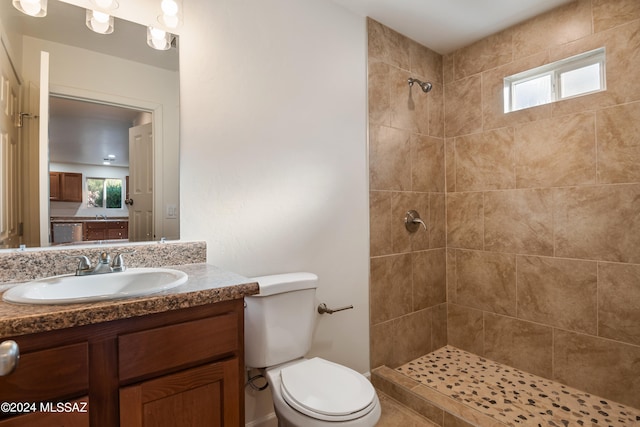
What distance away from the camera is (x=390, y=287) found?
7.30 ft

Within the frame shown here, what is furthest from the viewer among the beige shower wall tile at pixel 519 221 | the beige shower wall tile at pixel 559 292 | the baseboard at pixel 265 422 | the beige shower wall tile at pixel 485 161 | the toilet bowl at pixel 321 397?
the beige shower wall tile at pixel 485 161

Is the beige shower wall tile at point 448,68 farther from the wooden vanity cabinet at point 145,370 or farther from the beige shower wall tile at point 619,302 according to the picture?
the wooden vanity cabinet at point 145,370

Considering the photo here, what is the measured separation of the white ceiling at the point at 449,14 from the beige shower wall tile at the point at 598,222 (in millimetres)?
1161

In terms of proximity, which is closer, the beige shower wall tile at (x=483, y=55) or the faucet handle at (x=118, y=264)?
the faucet handle at (x=118, y=264)

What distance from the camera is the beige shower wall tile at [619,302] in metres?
1.74

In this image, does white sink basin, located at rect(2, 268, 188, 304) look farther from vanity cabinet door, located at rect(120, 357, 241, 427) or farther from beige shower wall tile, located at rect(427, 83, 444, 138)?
beige shower wall tile, located at rect(427, 83, 444, 138)

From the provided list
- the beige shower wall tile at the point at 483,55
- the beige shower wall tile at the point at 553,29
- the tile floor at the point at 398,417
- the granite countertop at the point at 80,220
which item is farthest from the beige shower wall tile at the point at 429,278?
the granite countertop at the point at 80,220

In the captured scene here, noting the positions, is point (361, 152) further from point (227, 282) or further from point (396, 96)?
point (227, 282)

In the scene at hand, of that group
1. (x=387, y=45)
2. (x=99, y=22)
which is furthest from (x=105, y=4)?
(x=387, y=45)

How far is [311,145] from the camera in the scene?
1.88 m

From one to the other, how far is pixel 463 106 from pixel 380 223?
118cm

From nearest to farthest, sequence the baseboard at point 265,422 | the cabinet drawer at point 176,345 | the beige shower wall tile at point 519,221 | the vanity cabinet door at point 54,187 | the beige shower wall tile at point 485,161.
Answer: the cabinet drawer at point 176,345
the vanity cabinet door at point 54,187
the baseboard at point 265,422
the beige shower wall tile at point 519,221
the beige shower wall tile at point 485,161

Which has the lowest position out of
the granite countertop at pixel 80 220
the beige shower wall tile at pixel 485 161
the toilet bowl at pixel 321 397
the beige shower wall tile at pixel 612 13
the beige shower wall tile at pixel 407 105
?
the toilet bowl at pixel 321 397

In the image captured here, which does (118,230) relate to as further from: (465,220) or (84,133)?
(465,220)
